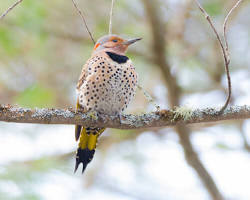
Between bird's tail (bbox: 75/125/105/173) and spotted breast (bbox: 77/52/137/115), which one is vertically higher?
spotted breast (bbox: 77/52/137/115)

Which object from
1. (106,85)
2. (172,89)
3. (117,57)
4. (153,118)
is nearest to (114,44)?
(117,57)

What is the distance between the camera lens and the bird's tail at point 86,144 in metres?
3.79

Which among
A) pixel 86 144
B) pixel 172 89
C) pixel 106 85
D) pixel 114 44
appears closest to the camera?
pixel 106 85

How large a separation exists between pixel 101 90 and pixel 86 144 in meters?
0.51

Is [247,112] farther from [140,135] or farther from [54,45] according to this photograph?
[54,45]

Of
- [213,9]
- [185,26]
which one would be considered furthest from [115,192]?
[213,9]

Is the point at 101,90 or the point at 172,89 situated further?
the point at 172,89

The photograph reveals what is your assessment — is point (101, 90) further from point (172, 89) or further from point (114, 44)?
point (172, 89)

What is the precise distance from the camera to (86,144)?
386 cm

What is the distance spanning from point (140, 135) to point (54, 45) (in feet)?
5.63

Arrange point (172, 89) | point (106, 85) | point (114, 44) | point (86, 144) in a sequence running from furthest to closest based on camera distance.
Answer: point (172, 89) < point (114, 44) < point (86, 144) < point (106, 85)

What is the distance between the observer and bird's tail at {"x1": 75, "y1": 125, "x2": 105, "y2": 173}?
3791 mm

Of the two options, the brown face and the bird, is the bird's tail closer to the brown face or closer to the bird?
the bird

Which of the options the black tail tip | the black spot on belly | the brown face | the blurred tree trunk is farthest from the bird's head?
the black tail tip
